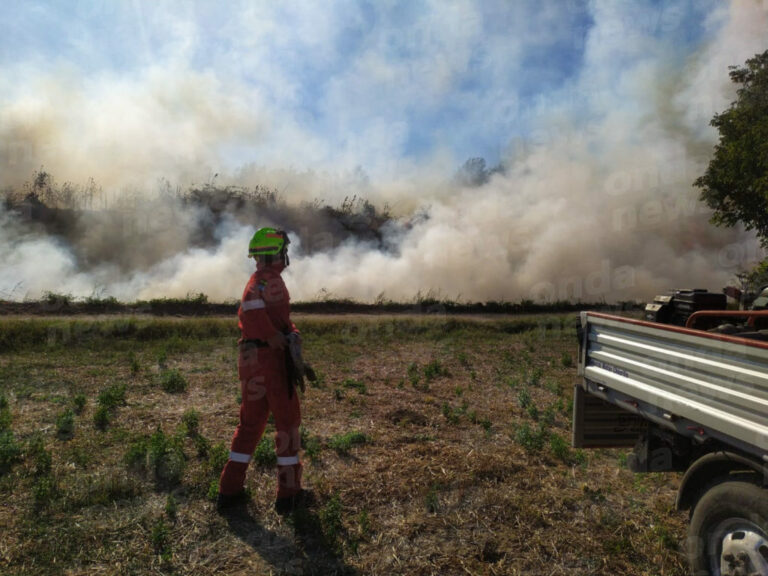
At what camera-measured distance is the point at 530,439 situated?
5859mm

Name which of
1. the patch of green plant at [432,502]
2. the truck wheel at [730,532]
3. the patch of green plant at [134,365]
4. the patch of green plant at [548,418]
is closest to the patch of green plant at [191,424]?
the patch of green plant at [432,502]

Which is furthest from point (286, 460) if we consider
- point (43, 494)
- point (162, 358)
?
point (162, 358)

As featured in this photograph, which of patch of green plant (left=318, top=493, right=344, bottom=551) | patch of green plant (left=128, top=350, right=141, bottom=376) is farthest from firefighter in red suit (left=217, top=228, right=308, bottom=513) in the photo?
patch of green plant (left=128, top=350, right=141, bottom=376)

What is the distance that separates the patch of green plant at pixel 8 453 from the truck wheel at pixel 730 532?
5.91m

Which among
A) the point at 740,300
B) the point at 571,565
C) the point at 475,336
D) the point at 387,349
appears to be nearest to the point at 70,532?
the point at 571,565

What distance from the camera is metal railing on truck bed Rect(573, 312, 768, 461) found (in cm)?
254

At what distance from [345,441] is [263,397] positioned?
6.27 feet

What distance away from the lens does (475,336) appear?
50.5 feet

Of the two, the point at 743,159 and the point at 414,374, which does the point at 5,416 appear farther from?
the point at 743,159

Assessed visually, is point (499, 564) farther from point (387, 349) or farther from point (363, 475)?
point (387, 349)

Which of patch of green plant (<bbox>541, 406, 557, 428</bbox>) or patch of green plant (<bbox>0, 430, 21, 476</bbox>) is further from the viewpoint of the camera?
patch of green plant (<bbox>541, 406, 557, 428</bbox>)

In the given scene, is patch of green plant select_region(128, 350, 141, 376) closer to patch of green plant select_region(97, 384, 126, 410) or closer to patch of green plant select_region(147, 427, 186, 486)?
patch of green plant select_region(97, 384, 126, 410)

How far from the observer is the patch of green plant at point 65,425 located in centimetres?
594

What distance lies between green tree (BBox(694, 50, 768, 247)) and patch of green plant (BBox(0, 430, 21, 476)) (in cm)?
1752
